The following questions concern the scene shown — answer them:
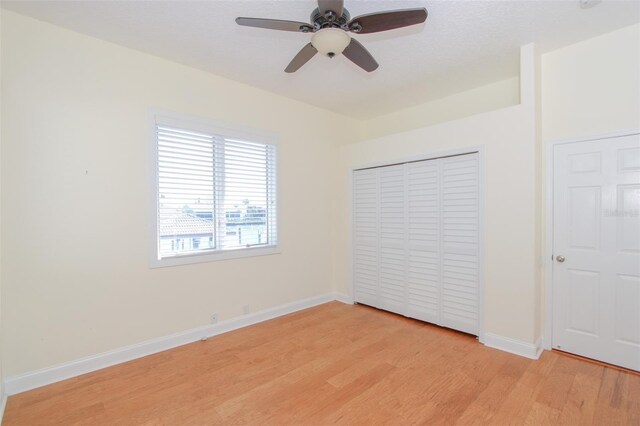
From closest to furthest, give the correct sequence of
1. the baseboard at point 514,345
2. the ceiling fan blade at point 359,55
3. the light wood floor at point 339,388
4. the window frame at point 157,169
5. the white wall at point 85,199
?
the light wood floor at point 339,388
the ceiling fan blade at point 359,55
the white wall at point 85,199
the baseboard at point 514,345
the window frame at point 157,169

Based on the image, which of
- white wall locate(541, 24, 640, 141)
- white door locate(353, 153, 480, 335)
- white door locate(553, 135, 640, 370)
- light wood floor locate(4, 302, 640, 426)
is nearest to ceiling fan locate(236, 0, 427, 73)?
white door locate(353, 153, 480, 335)

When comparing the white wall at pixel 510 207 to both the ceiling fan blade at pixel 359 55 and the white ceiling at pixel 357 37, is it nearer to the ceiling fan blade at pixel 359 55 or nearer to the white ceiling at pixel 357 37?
the white ceiling at pixel 357 37

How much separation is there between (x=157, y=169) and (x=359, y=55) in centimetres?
217

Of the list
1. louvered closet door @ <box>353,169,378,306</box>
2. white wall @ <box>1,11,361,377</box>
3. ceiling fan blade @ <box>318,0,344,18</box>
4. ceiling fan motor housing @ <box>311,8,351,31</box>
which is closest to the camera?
ceiling fan blade @ <box>318,0,344,18</box>

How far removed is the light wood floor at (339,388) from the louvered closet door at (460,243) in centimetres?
29

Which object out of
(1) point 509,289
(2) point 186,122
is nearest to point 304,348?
(1) point 509,289

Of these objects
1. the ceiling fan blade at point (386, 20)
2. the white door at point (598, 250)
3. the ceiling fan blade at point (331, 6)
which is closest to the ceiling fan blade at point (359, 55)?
the ceiling fan blade at point (386, 20)

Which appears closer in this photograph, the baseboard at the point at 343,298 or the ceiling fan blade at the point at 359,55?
the ceiling fan blade at the point at 359,55

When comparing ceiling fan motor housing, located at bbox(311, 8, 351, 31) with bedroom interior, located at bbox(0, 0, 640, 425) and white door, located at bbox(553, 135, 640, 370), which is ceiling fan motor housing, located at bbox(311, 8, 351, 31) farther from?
white door, located at bbox(553, 135, 640, 370)

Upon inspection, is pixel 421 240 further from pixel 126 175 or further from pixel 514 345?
pixel 126 175

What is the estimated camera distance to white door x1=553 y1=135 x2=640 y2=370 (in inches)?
97.5

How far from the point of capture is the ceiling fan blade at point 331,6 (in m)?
1.70

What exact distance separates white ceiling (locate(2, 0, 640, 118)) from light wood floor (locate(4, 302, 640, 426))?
2899 mm

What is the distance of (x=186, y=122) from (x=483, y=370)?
12.0ft
